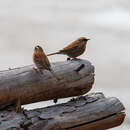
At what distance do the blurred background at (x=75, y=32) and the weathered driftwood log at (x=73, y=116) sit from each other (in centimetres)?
155

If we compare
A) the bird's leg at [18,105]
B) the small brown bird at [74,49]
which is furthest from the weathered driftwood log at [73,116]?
the small brown bird at [74,49]

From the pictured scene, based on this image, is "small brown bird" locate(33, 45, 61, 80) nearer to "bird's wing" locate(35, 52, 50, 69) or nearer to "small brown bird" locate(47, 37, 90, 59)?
"bird's wing" locate(35, 52, 50, 69)

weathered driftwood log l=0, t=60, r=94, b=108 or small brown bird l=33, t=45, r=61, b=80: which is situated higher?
small brown bird l=33, t=45, r=61, b=80

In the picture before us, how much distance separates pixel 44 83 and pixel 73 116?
412mm

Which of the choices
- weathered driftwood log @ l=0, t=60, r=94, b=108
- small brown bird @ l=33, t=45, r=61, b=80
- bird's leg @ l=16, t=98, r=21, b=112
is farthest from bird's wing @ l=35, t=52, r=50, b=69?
bird's leg @ l=16, t=98, r=21, b=112

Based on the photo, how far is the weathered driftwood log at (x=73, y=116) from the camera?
4238mm

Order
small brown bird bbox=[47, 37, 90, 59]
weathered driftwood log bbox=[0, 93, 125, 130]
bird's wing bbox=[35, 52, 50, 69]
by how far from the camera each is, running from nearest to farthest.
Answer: weathered driftwood log bbox=[0, 93, 125, 130]
bird's wing bbox=[35, 52, 50, 69]
small brown bird bbox=[47, 37, 90, 59]

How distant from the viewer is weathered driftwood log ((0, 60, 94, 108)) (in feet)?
14.5

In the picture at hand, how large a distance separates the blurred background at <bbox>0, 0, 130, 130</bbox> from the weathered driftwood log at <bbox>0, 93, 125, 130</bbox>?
5.08ft

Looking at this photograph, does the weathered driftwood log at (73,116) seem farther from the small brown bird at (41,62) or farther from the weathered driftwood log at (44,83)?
the small brown bird at (41,62)

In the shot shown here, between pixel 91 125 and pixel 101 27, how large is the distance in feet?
15.8

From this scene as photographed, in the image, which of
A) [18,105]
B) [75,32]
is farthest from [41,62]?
[75,32]

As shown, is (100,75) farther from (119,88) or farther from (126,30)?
(126,30)

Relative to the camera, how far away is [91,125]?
15.0ft
